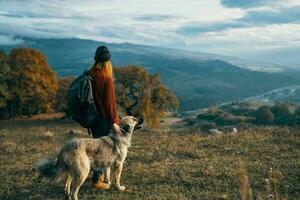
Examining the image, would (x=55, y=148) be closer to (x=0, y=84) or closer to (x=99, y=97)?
(x=99, y=97)

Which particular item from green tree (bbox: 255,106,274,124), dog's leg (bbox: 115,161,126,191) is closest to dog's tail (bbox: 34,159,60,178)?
dog's leg (bbox: 115,161,126,191)

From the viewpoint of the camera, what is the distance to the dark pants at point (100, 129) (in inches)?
465

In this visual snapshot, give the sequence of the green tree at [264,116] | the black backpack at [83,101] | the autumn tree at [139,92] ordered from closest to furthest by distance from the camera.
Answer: the black backpack at [83,101], the autumn tree at [139,92], the green tree at [264,116]

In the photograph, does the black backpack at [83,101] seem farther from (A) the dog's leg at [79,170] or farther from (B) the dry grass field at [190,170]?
(B) the dry grass field at [190,170]

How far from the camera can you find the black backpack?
11453 mm

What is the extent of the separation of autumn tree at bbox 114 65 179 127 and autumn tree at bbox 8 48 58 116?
9280 millimetres

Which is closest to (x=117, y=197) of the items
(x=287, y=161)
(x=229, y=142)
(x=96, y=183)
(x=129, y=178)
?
(x=96, y=183)

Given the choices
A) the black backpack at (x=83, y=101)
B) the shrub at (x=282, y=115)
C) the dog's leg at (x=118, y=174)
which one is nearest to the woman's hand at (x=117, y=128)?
the black backpack at (x=83, y=101)

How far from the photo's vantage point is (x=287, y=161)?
15102 mm

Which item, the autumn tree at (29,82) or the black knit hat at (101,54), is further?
the autumn tree at (29,82)

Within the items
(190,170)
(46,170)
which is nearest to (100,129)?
(46,170)

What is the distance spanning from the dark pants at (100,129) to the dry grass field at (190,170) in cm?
40

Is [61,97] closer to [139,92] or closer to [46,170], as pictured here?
[139,92]

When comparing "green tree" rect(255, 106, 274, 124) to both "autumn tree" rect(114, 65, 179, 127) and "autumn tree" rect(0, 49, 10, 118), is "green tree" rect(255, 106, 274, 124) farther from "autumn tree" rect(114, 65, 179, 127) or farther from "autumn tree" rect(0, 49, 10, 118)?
"autumn tree" rect(0, 49, 10, 118)
